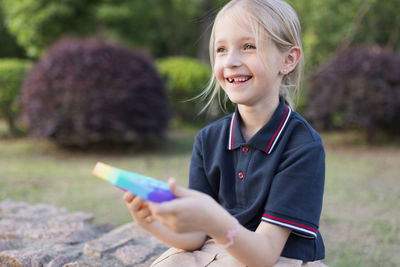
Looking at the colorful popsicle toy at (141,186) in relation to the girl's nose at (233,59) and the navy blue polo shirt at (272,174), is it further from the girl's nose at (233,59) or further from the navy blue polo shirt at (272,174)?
the girl's nose at (233,59)

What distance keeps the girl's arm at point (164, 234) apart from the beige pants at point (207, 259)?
0.03m

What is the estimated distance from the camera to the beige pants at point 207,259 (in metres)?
1.53

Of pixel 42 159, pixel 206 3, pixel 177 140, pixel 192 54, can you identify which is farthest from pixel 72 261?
pixel 192 54

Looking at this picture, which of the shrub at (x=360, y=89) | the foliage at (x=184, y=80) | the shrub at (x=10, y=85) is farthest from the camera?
the foliage at (x=184, y=80)

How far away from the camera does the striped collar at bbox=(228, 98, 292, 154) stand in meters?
1.55

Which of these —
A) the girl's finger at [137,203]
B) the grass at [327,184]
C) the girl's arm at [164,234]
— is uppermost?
the girl's finger at [137,203]

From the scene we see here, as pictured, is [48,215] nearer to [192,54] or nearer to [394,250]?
[394,250]

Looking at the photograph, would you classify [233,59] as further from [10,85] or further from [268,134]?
[10,85]

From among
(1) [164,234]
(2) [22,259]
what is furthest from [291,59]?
(2) [22,259]

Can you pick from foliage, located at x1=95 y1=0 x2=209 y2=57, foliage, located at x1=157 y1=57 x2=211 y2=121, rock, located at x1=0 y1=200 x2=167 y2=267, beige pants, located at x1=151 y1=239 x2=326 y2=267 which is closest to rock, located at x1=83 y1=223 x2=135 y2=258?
rock, located at x1=0 y1=200 x2=167 y2=267

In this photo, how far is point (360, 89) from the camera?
276 inches

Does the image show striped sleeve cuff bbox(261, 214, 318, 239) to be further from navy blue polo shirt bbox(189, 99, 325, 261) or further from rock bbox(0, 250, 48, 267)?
rock bbox(0, 250, 48, 267)

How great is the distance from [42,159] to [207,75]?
5206 millimetres

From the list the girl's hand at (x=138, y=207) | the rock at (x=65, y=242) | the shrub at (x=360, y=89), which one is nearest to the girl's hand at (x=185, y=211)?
the girl's hand at (x=138, y=207)
